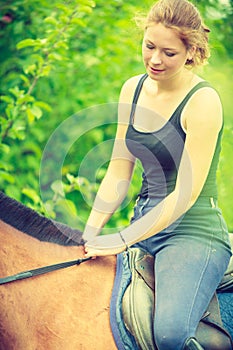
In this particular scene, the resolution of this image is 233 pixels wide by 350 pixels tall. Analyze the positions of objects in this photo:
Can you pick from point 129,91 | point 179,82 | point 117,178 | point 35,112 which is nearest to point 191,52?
point 179,82

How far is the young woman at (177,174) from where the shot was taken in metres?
2.16

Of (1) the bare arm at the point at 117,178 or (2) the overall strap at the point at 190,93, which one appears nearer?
(2) the overall strap at the point at 190,93

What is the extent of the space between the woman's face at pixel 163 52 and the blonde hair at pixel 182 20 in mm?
20

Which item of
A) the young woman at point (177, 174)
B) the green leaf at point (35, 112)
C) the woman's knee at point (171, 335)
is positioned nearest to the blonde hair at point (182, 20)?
the young woman at point (177, 174)

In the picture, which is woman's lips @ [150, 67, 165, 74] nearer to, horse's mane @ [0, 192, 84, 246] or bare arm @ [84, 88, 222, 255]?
bare arm @ [84, 88, 222, 255]

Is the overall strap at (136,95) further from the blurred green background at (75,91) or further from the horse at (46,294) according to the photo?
the blurred green background at (75,91)

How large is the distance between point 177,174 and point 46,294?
73 cm

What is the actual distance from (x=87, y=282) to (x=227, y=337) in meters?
0.59

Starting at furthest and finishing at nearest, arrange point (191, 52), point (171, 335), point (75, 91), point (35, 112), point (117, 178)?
point (75, 91) → point (35, 112) → point (117, 178) → point (191, 52) → point (171, 335)

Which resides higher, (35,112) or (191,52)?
(191,52)

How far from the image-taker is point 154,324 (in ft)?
6.91

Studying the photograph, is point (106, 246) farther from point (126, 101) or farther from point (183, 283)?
point (126, 101)

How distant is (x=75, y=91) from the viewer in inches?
Result: 197

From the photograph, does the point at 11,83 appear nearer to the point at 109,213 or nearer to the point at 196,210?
the point at 109,213
